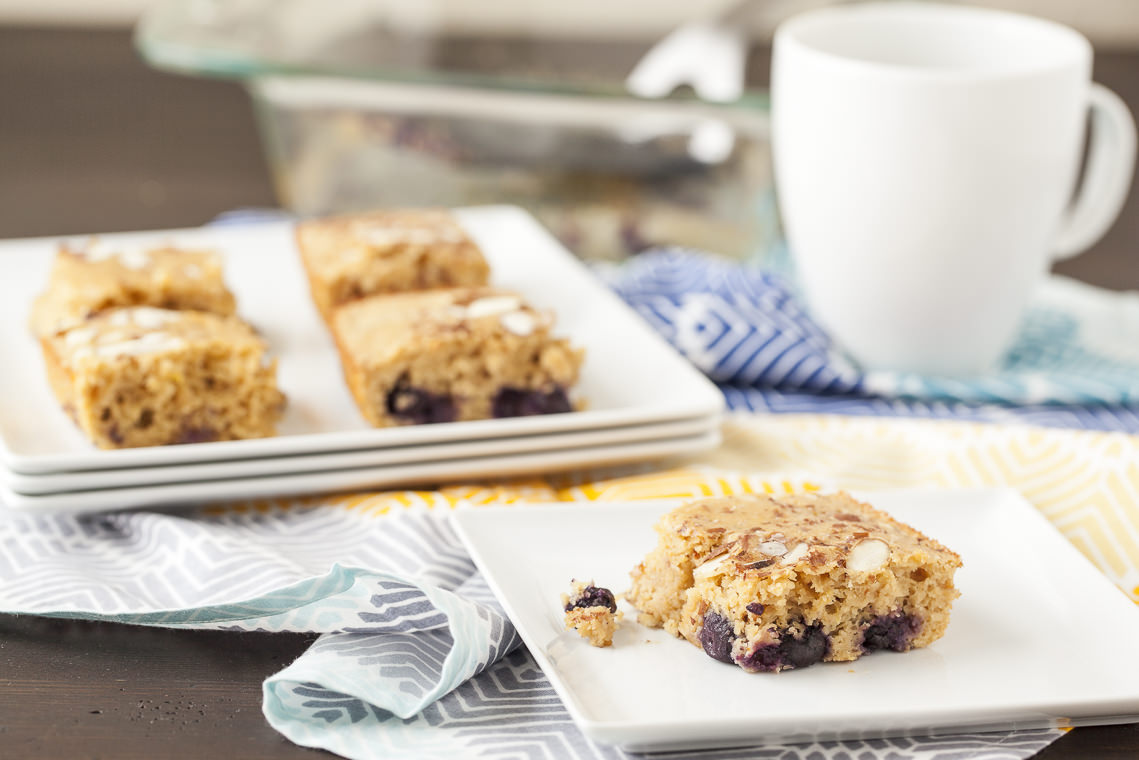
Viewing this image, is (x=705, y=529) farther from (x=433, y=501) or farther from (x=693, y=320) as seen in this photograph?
(x=693, y=320)

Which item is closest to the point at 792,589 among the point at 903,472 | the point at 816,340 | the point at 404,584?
the point at 404,584

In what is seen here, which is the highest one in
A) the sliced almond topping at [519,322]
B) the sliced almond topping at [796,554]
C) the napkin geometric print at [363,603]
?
the sliced almond topping at [519,322]

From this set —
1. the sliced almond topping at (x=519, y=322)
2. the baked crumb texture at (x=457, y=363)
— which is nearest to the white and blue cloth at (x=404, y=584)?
the baked crumb texture at (x=457, y=363)

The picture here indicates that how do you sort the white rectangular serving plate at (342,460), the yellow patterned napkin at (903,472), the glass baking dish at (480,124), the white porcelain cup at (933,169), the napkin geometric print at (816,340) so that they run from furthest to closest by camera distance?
the glass baking dish at (480,124) → the napkin geometric print at (816,340) → the white porcelain cup at (933,169) → the yellow patterned napkin at (903,472) → the white rectangular serving plate at (342,460)

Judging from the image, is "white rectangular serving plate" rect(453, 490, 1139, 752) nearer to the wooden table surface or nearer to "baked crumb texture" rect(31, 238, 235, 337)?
the wooden table surface

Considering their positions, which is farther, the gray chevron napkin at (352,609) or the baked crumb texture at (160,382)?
the baked crumb texture at (160,382)

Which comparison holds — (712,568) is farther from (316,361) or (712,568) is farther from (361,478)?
(316,361)

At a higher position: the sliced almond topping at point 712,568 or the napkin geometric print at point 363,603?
the sliced almond topping at point 712,568

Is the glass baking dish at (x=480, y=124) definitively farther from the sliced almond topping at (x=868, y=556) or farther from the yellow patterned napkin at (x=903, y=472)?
the sliced almond topping at (x=868, y=556)
